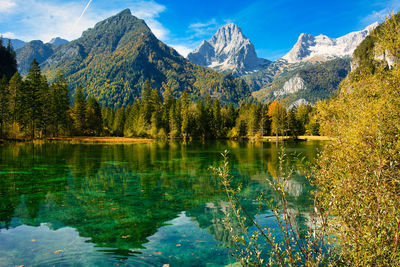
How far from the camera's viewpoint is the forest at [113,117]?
64.7 m

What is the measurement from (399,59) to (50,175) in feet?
84.2

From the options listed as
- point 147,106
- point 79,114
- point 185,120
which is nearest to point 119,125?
point 147,106

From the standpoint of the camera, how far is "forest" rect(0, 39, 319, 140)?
212 feet

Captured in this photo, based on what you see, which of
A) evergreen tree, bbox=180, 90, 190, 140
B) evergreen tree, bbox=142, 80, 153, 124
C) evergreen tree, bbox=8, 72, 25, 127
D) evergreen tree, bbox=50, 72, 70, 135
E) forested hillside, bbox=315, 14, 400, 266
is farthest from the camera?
evergreen tree, bbox=180, 90, 190, 140

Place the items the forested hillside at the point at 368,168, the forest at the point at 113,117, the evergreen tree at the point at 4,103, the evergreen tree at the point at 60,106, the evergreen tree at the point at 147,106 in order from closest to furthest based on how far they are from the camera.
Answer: the forested hillside at the point at 368,168 → the evergreen tree at the point at 4,103 → the forest at the point at 113,117 → the evergreen tree at the point at 60,106 → the evergreen tree at the point at 147,106

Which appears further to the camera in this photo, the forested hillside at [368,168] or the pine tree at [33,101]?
the pine tree at [33,101]

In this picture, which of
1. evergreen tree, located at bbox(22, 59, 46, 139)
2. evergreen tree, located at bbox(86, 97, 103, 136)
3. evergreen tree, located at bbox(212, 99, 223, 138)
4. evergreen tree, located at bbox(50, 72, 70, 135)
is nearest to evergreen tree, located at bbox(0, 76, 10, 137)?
evergreen tree, located at bbox(22, 59, 46, 139)

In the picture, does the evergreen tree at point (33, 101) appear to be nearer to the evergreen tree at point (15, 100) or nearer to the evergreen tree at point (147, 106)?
the evergreen tree at point (15, 100)

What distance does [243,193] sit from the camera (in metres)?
→ 17.1

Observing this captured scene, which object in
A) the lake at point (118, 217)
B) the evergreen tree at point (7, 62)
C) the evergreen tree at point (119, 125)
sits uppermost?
the evergreen tree at point (7, 62)

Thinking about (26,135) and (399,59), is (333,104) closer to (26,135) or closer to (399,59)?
(399,59)

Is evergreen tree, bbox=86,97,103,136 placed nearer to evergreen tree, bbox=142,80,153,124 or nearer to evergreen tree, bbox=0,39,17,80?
evergreen tree, bbox=142,80,153,124

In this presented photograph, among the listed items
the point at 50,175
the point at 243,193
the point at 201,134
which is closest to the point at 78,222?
the point at 243,193

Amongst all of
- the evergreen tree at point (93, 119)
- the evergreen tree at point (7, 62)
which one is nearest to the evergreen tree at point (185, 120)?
the evergreen tree at point (93, 119)
